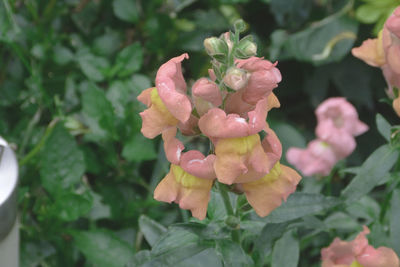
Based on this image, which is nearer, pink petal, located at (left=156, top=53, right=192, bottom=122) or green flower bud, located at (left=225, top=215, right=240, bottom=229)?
pink petal, located at (left=156, top=53, right=192, bottom=122)

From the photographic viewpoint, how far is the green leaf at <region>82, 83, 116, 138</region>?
3.69 feet

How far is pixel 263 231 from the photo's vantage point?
2.59ft

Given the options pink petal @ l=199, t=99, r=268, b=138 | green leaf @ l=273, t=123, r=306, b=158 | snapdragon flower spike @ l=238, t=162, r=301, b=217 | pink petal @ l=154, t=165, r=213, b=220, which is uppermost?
pink petal @ l=199, t=99, r=268, b=138

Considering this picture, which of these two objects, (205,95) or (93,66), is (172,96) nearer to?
(205,95)

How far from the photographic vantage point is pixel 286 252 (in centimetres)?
86

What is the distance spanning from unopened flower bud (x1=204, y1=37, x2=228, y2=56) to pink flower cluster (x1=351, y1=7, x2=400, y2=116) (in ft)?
0.73

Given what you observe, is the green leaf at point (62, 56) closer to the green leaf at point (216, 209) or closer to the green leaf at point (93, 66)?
the green leaf at point (93, 66)

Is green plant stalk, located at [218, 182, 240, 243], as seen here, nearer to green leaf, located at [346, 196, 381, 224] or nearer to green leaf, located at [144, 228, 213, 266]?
green leaf, located at [144, 228, 213, 266]

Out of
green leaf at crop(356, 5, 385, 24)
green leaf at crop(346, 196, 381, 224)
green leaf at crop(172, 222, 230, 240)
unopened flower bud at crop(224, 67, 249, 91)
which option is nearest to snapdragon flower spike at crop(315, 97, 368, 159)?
green leaf at crop(346, 196, 381, 224)

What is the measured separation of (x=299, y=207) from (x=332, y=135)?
0.39 m

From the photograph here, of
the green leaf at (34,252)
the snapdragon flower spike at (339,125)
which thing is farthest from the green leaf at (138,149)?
the snapdragon flower spike at (339,125)

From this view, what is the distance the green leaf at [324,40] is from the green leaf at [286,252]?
585 mm

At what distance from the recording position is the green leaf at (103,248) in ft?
3.22

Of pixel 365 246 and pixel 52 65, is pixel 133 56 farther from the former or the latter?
pixel 365 246
